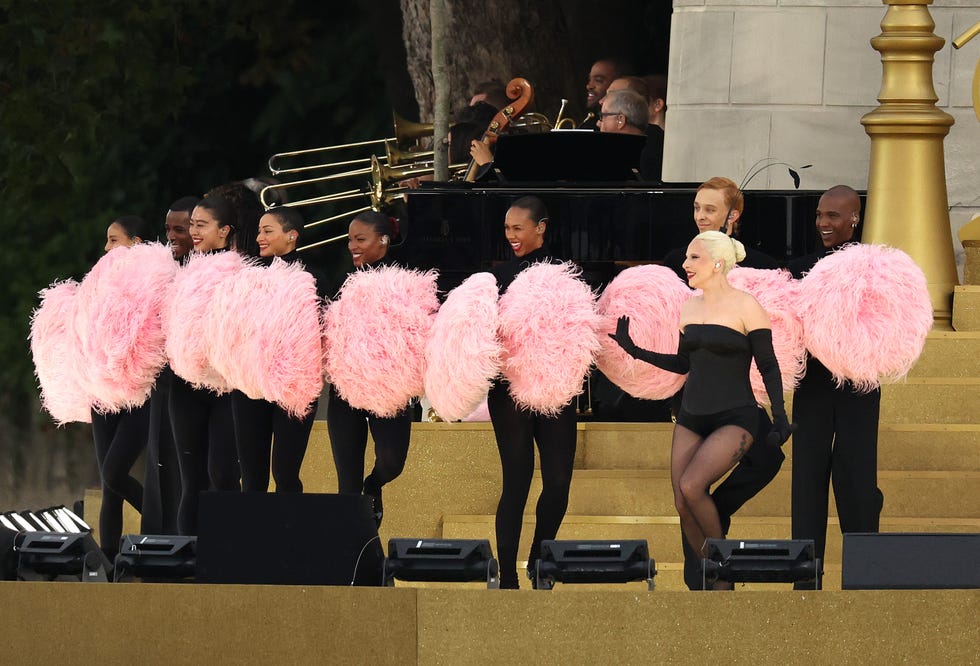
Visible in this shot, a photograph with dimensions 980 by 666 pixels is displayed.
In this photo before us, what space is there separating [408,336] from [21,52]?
8.24m

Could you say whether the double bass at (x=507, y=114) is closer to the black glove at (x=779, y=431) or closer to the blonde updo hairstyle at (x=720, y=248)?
the blonde updo hairstyle at (x=720, y=248)

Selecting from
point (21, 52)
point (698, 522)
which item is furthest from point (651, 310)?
point (21, 52)

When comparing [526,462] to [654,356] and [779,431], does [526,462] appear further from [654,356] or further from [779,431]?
[779,431]

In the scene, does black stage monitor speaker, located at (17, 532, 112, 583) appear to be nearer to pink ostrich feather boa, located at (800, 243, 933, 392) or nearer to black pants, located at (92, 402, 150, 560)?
black pants, located at (92, 402, 150, 560)

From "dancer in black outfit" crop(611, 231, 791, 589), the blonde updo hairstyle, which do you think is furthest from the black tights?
the blonde updo hairstyle

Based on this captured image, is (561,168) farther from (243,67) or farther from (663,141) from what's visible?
(243,67)

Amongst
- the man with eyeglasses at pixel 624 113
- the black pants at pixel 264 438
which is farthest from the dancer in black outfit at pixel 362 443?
the man with eyeglasses at pixel 624 113

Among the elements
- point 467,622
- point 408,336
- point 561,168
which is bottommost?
point 467,622

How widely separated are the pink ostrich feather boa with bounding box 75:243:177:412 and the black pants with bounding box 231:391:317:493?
0.43 meters

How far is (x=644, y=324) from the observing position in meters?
8.38

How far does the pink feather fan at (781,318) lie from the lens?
831 centimetres

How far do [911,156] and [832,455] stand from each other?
107 inches

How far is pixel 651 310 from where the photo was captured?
8414 mm

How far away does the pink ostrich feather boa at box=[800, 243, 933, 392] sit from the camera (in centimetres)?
820
